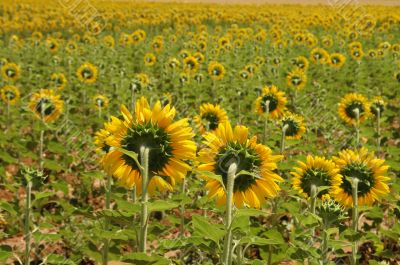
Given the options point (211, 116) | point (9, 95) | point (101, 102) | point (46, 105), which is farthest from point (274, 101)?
point (9, 95)

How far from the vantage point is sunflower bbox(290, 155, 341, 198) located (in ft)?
9.76

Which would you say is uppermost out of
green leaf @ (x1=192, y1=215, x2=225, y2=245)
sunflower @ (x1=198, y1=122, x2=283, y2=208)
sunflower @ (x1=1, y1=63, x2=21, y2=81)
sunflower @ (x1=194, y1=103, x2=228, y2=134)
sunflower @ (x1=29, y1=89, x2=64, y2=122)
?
sunflower @ (x1=1, y1=63, x2=21, y2=81)

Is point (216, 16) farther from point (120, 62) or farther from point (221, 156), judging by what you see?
point (221, 156)

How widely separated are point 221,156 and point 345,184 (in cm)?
129

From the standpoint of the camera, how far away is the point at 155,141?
7.09 feet

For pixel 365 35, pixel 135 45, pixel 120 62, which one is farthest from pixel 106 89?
pixel 365 35

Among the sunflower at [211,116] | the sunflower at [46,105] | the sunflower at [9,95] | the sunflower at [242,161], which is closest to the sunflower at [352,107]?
the sunflower at [211,116]

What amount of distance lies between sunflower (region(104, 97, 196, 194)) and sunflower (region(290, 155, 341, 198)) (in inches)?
42.7

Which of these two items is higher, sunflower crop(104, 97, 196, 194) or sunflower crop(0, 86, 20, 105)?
sunflower crop(0, 86, 20, 105)

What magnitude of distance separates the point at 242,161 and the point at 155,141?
0.38 m

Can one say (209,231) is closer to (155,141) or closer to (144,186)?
(144,186)

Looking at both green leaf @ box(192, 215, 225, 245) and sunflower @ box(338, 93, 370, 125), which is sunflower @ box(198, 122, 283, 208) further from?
sunflower @ box(338, 93, 370, 125)

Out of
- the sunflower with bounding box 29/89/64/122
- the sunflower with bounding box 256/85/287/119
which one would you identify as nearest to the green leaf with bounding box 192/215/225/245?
the sunflower with bounding box 256/85/287/119

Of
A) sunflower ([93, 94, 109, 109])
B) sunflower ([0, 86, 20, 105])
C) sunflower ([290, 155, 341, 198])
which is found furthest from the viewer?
sunflower ([0, 86, 20, 105])
